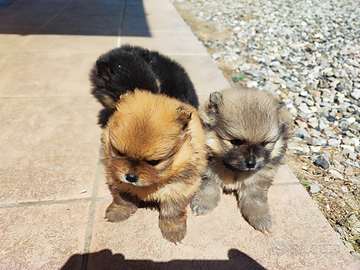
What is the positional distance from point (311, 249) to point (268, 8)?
8.76 m

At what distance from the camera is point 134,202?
2.31 meters

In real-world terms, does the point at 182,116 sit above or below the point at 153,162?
above

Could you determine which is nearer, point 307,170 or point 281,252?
point 281,252

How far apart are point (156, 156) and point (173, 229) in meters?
0.89

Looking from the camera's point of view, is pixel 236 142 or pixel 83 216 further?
pixel 83 216

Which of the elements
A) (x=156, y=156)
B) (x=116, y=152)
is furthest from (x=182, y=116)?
(x=116, y=152)

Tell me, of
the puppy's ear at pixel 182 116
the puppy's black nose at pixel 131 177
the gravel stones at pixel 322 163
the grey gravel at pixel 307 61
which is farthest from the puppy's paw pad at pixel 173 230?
the gravel stones at pixel 322 163

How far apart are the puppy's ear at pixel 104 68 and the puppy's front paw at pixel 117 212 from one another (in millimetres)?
1553

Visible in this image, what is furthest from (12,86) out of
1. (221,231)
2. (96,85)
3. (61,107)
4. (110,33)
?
(221,231)

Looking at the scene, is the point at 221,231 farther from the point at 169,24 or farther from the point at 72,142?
the point at 169,24

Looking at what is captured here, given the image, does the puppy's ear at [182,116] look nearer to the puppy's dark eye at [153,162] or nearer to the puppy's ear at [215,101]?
the puppy's dark eye at [153,162]

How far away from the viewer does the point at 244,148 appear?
211 centimetres

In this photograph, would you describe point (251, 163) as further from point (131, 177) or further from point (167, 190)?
point (131, 177)

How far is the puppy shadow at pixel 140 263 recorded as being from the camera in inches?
76.5
